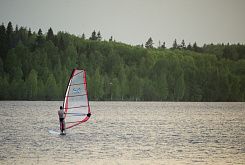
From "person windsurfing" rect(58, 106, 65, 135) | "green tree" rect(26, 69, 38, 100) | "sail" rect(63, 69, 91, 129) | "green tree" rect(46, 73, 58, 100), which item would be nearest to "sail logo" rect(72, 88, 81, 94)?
"sail" rect(63, 69, 91, 129)

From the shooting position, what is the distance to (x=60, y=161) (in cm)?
2616

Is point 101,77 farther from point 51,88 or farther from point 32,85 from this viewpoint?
point 32,85

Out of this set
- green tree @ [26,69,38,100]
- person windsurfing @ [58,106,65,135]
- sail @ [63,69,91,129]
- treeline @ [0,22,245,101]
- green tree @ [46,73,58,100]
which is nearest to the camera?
person windsurfing @ [58,106,65,135]

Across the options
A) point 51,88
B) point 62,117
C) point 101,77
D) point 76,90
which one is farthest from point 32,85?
point 76,90

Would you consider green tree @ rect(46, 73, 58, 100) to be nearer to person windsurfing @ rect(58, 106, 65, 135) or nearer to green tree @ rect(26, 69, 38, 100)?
green tree @ rect(26, 69, 38, 100)

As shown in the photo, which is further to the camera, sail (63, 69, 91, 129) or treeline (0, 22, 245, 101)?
treeline (0, 22, 245, 101)

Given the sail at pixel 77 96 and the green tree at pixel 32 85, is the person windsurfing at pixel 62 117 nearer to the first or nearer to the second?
the sail at pixel 77 96

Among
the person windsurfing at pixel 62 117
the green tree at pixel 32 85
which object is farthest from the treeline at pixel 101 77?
the person windsurfing at pixel 62 117

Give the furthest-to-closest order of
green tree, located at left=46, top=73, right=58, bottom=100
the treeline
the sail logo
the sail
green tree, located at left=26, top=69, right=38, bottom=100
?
the treeline → green tree, located at left=46, top=73, right=58, bottom=100 → green tree, located at left=26, top=69, right=38, bottom=100 → the sail logo → the sail

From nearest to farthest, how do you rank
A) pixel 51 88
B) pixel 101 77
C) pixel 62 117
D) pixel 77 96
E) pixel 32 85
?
pixel 77 96, pixel 62 117, pixel 32 85, pixel 51 88, pixel 101 77

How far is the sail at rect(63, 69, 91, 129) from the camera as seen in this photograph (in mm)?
34156

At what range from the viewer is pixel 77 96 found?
1356 inches

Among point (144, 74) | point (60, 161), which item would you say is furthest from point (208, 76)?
point (60, 161)

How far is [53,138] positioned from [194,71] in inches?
6236
